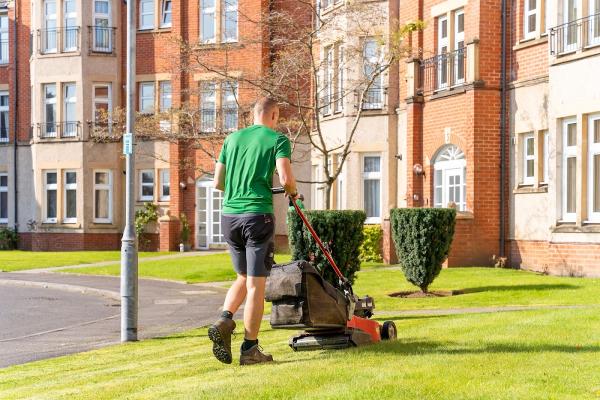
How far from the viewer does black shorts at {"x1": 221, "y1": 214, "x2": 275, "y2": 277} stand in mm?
8867

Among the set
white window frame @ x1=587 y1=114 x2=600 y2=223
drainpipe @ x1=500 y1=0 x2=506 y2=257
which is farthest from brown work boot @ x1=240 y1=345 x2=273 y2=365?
drainpipe @ x1=500 y1=0 x2=506 y2=257

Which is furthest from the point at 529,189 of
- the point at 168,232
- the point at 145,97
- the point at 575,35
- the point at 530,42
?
the point at 145,97

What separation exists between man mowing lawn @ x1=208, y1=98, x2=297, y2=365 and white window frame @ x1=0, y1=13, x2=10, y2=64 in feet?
118

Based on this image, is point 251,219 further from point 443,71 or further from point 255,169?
point 443,71

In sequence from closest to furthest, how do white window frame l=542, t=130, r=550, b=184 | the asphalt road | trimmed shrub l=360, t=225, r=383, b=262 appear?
the asphalt road
white window frame l=542, t=130, r=550, b=184
trimmed shrub l=360, t=225, r=383, b=262

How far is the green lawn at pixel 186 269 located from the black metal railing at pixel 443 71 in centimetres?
624

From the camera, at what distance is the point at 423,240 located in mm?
18562

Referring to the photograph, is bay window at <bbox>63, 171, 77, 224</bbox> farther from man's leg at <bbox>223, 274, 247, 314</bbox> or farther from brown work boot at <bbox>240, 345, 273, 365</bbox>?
brown work boot at <bbox>240, 345, 273, 365</bbox>

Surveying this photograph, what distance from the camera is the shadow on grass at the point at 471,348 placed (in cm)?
897

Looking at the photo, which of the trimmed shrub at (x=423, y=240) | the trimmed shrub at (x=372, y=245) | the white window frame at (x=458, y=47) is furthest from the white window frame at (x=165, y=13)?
the trimmed shrub at (x=423, y=240)

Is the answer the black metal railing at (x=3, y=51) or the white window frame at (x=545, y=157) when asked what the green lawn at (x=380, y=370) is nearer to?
the white window frame at (x=545, y=157)

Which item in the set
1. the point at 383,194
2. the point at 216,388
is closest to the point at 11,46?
the point at 383,194

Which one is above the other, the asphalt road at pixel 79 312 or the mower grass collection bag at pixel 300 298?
the mower grass collection bag at pixel 300 298

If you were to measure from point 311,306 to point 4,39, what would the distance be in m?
36.8
